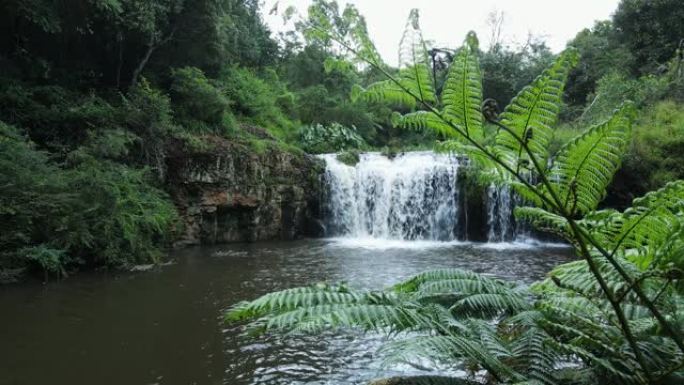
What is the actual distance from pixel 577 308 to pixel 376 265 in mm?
6414

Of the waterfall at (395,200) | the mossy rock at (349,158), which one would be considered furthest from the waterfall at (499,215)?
the mossy rock at (349,158)

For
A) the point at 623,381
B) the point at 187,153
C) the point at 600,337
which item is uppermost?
the point at 187,153

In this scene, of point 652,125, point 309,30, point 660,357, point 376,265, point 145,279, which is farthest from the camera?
point 652,125

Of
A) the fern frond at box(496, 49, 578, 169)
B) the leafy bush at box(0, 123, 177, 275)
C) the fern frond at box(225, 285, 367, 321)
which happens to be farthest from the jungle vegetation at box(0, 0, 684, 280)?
the fern frond at box(225, 285, 367, 321)

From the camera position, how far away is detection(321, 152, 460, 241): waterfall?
14.0m

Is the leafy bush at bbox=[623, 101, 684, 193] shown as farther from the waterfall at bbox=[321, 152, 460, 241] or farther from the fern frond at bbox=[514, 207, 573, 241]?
the fern frond at bbox=[514, 207, 573, 241]

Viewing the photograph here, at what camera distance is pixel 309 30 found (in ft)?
5.42

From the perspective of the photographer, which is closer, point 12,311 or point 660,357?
point 660,357

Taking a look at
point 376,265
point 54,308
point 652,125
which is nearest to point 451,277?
point 54,308

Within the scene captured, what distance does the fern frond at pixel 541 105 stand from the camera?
60.5 inches

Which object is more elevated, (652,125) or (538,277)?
(652,125)

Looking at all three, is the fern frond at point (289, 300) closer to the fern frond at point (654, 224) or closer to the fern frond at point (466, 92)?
the fern frond at point (466, 92)

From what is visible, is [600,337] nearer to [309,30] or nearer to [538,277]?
[309,30]

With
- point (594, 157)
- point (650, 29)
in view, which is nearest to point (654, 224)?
point (594, 157)
